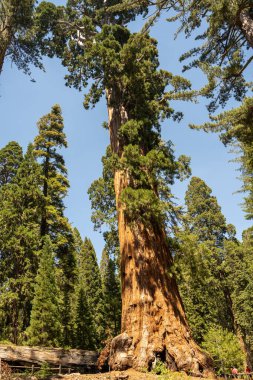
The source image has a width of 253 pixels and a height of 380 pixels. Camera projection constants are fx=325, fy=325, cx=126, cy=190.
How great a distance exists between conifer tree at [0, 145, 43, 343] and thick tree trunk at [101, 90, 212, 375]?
9.55 metres

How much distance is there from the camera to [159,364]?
8828 mm

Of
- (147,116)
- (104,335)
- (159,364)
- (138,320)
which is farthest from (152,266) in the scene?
(104,335)

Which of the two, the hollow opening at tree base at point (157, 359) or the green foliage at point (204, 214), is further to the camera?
the green foliage at point (204, 214)

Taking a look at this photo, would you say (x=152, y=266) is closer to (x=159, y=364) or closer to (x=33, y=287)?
(x=159, y=364)

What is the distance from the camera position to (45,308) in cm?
1784

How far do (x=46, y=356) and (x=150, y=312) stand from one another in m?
4.64

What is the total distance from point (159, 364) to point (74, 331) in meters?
20.3

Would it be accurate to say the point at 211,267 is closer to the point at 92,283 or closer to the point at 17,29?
the point at 92,283

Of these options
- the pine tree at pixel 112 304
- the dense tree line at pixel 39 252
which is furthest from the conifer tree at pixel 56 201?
the pine tree at pixel 112 304

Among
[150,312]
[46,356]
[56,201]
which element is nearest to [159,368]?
[150,312]

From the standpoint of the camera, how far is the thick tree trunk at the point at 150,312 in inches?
355

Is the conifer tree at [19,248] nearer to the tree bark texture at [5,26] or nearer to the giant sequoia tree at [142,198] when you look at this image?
the giant sequoia tree at [142,198]

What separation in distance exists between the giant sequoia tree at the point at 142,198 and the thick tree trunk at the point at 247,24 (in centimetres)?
390

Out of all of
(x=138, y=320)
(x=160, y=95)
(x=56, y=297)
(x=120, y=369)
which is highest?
(x=160, y=95)
